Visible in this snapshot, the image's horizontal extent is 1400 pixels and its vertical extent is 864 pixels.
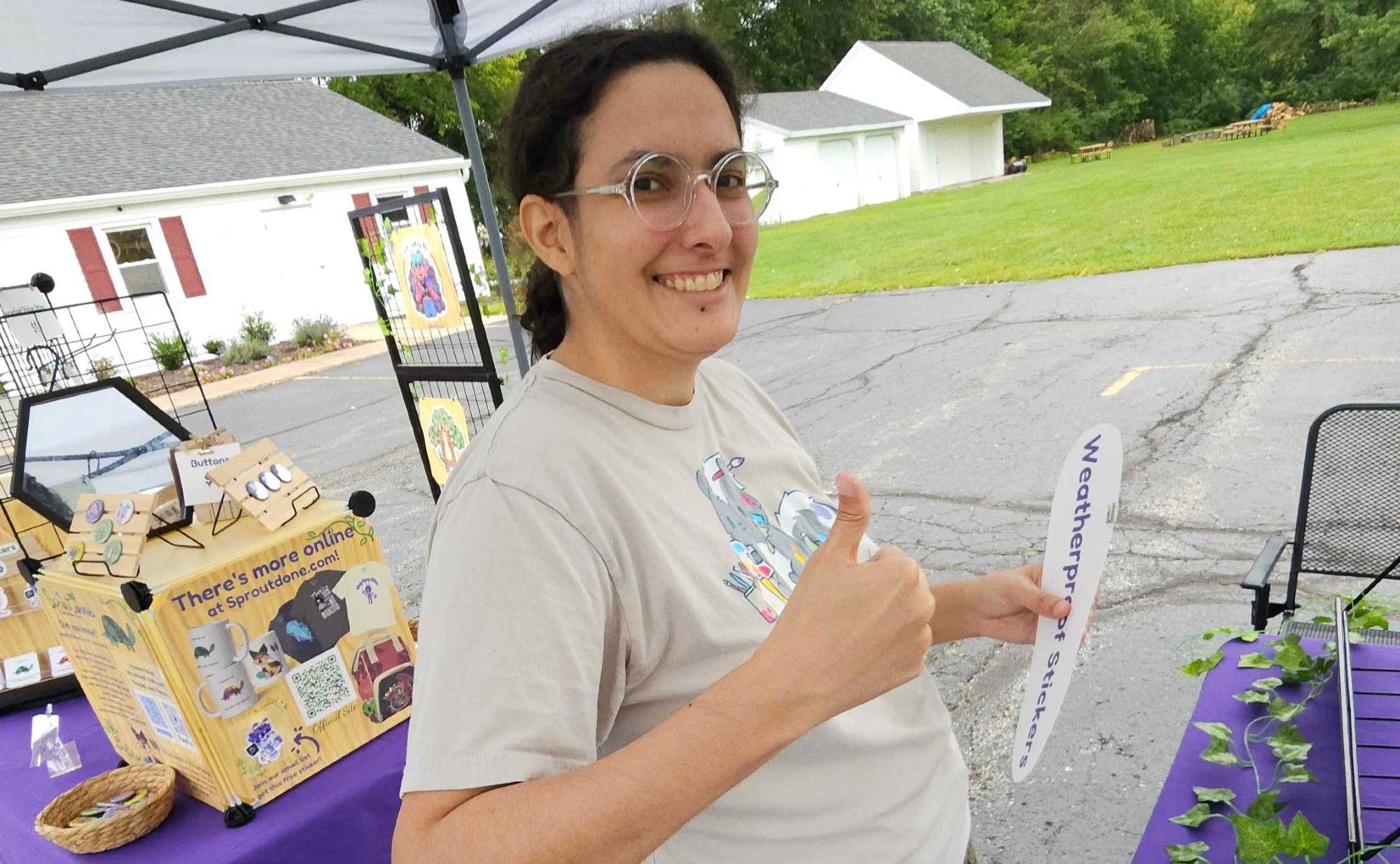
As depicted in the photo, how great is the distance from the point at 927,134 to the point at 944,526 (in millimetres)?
31281

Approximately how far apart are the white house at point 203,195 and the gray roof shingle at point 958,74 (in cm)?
2106

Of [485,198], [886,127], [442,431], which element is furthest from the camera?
[886,127]

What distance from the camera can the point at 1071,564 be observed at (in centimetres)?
114

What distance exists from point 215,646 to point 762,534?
3.68 feet

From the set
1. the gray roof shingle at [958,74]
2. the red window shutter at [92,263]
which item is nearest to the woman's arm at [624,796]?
the red window shutter at [92,263]

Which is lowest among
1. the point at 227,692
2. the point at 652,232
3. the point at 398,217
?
the point at 227,692

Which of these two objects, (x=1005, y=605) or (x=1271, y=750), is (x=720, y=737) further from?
(x=1271, y=750)

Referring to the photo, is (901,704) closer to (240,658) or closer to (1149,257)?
(240,658)

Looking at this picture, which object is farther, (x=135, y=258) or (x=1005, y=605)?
(x=135, y=258)

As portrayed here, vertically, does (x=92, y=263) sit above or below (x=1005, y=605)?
above

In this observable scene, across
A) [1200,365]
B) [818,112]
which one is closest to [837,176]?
[818,112]

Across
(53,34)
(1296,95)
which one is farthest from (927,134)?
(53,34)

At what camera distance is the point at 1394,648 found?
178 cm

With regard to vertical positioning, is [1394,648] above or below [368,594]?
below
